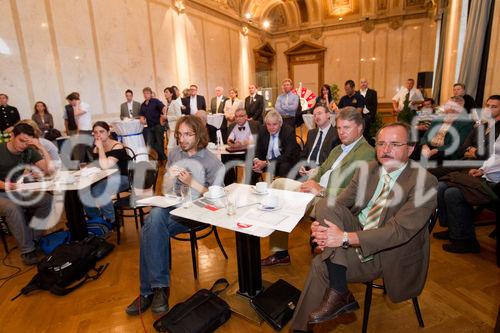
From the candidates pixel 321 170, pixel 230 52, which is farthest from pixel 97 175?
pixel 230 52

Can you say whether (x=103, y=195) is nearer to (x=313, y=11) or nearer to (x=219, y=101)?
(x=219, y=101)

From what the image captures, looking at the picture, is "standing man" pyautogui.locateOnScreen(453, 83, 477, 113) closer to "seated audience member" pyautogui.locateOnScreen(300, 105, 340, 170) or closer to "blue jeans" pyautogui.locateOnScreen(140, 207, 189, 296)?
"seated audience member" pyautogui.locateOnScreen(300, 105, 340, 170)

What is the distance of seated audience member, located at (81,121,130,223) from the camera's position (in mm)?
3174

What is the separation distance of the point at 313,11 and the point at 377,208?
43.3ft

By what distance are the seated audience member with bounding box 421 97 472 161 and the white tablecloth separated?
5.02 meters

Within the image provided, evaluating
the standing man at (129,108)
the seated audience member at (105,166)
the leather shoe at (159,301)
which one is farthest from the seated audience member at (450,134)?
the standing man at (129,108)

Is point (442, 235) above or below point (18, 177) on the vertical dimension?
below

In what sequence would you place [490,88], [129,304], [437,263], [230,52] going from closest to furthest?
1. [129,304]
2. [437,263]
3. [490,88]
4. [230,52]

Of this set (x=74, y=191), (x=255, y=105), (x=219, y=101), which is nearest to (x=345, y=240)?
(x=74, y=191)

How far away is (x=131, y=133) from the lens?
604cm

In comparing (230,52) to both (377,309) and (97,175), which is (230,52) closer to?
(97,175)

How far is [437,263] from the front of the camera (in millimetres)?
2547

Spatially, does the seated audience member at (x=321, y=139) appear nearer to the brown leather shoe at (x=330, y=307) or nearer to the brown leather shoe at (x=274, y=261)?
the brown leather shoe at (x=274, y=261)

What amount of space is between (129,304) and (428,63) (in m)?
13.0
